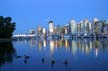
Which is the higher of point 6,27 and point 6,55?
point 6,27

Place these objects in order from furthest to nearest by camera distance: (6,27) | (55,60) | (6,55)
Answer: (6,27)
(6,55)
(55,60)

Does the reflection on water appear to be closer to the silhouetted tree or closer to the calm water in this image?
the calm water

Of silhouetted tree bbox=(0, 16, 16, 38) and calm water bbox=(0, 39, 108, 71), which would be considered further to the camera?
silhouetted tree bbox=(0, 16, 16, 38)

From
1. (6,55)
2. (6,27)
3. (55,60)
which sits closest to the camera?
(55,60)

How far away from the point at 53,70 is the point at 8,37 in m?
96.0

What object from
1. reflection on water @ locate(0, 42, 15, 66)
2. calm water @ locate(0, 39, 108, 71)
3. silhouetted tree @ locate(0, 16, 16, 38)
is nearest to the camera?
calm water @ locate(0, 39, 108, 71)

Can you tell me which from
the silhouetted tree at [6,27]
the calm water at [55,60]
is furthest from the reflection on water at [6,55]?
the silhouetted tree at [6,27]

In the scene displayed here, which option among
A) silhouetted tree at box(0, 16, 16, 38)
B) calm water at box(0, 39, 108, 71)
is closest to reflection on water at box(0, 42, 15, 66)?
calm water at box(0, 39, 108, 71)

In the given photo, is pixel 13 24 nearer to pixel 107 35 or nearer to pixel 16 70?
pixel 107 35

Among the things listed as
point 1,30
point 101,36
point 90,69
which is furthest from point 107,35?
point 90,69

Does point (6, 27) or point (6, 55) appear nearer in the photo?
point (6, 55)

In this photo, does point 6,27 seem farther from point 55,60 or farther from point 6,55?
point 55,60

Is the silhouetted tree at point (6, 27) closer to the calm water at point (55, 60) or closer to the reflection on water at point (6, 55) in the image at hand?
the reflection on water at point (6, 55)

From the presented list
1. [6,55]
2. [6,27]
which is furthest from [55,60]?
[6,27]
